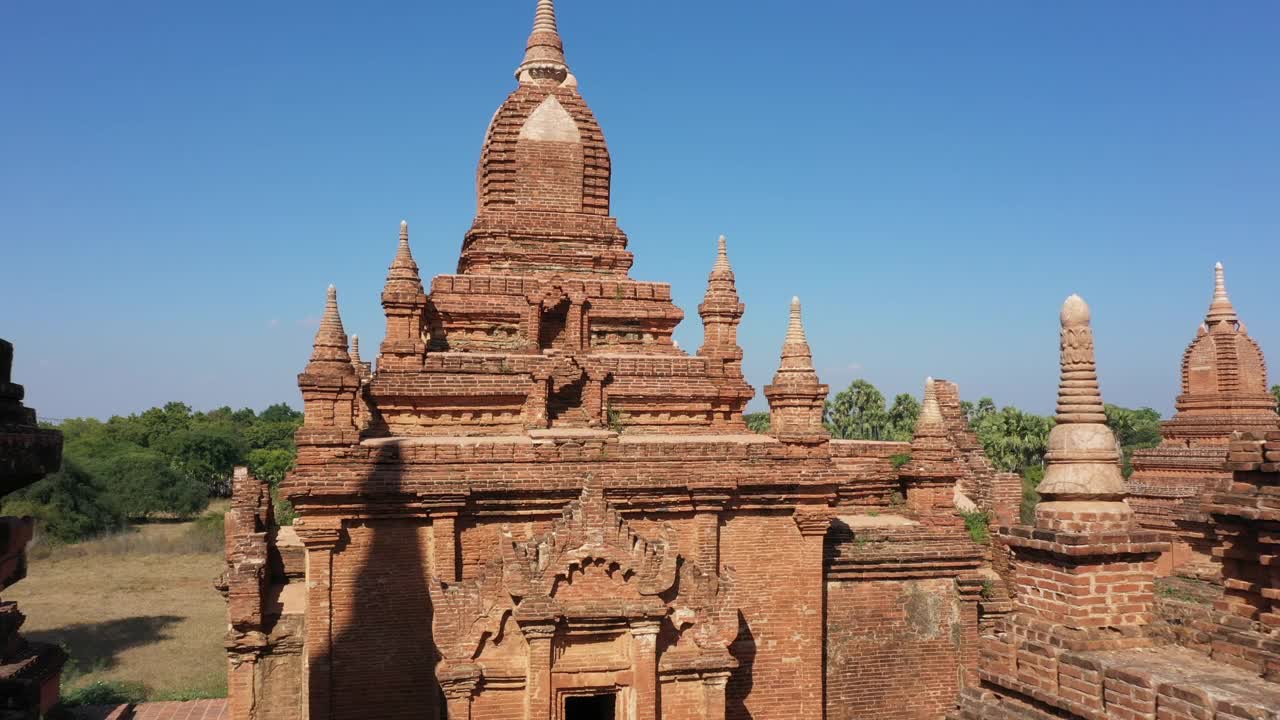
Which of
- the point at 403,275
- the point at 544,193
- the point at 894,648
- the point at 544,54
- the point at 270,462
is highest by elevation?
the point at 544,54

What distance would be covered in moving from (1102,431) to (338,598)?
9.17m

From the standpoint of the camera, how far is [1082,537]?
7.16m

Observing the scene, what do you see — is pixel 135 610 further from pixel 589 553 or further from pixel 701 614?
pixel 701 614

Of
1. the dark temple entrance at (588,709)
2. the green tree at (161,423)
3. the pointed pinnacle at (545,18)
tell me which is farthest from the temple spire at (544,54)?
the green tree at (161,423)

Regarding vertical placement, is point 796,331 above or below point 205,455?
above

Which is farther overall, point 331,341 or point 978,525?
point 978,525

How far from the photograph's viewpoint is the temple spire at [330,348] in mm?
12867

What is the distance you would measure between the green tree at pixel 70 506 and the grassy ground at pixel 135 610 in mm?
2047

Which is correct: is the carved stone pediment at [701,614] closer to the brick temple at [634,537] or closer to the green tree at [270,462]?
the brick temple at [634,537]

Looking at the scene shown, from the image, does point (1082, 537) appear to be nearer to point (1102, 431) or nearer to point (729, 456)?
point (1102, 431)

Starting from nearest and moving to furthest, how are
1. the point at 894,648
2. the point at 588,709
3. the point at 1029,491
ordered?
the point at 588,709, the point at 894,648, the point at 1029,491

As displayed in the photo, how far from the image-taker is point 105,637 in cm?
2958

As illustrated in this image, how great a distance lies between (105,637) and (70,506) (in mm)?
24947

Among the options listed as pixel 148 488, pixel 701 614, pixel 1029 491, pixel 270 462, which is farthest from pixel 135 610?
pixel 1029 491
